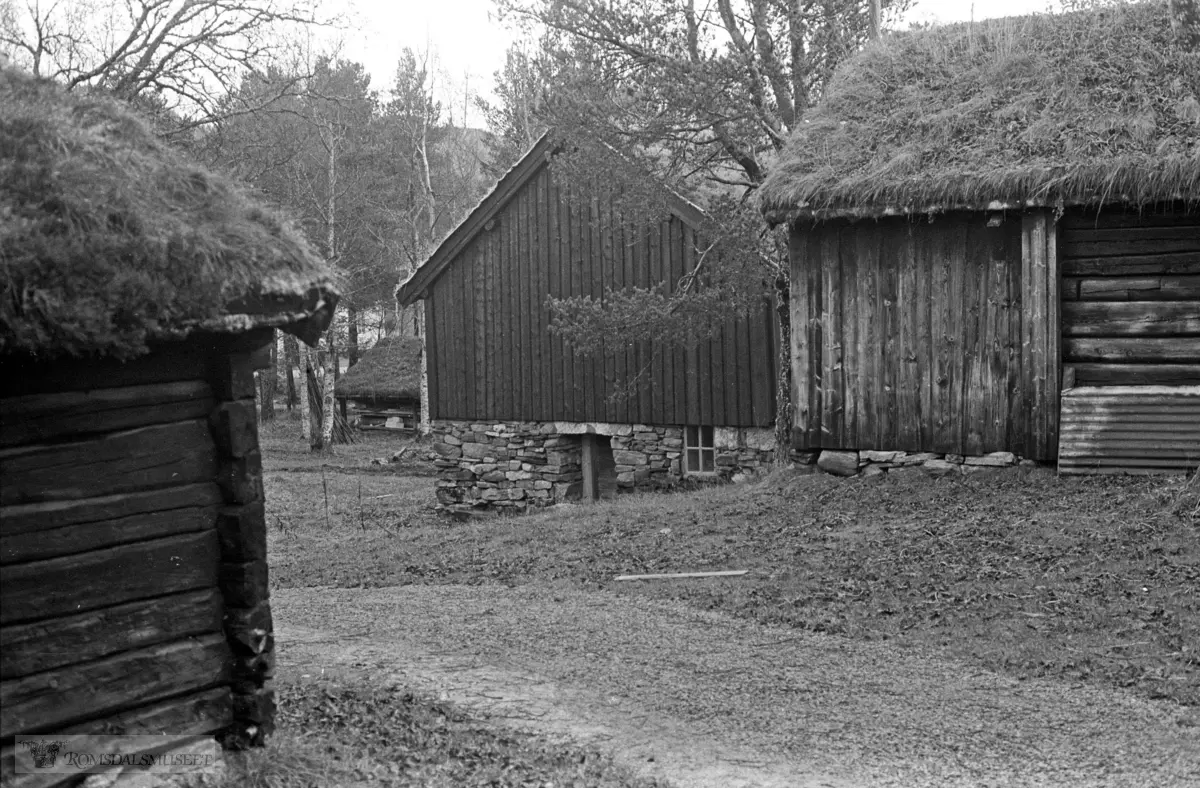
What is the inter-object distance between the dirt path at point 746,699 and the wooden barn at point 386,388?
25.7 metres

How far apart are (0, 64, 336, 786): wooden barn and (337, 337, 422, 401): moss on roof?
28861mm

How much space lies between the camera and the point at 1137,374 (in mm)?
12312

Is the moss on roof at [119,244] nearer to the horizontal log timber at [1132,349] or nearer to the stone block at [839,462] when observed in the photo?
the stone block at [839,462]

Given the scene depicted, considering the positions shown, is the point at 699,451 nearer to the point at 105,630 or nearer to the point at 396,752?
the point at 396,752

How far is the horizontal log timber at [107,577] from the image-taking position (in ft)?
15.8

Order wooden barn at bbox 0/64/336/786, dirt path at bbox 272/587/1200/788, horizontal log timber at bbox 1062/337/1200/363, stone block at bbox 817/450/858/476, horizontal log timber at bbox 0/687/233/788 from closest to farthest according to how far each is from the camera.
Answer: wooden barn at bbox 0/64/336/786
horizontal log timber at bbox 0/687/233/788
dirt path at bbox 272/587/1200/788
horizontal log timber at bbox 1062/337/1200/363
stone block at bbox 817/450/858/476

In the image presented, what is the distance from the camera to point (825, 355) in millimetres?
13703

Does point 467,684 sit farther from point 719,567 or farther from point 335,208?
point 335,208

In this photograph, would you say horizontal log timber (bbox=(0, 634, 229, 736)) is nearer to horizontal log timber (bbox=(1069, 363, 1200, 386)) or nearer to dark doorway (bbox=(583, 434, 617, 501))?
horizontal log timber (bbox=(1069, 363, 1200, 386))

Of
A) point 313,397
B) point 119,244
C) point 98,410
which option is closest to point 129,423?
point 98,410

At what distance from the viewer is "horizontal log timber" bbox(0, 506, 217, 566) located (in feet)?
15.8

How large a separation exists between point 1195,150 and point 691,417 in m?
8.74

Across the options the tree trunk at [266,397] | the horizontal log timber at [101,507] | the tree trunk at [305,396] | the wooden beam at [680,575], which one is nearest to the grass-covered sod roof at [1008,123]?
the wooden beam at [680,575]

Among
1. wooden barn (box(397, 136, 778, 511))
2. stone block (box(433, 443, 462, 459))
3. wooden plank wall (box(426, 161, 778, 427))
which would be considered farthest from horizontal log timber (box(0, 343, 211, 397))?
stone block (box(433, 443, 462, 459))
